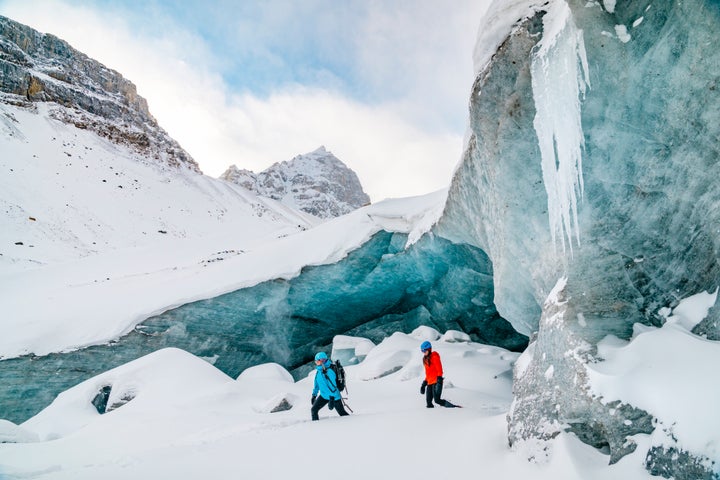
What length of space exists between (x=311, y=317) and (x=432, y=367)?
8.93 meters

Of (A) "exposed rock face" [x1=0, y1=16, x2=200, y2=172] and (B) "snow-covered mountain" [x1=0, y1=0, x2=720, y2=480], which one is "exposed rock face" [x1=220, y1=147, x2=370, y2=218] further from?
(B) "snow-covered mountain" [x1=0, y1=0, x2=720, y2=480]

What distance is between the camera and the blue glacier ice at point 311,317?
11.9 metres

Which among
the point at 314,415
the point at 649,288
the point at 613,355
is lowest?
the point at 314,415

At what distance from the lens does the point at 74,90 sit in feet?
165

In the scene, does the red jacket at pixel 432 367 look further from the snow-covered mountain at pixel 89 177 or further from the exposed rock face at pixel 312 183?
the exposed rock face at pixel 312 183

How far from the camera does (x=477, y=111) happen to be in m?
6.32

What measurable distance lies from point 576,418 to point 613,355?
729 mm

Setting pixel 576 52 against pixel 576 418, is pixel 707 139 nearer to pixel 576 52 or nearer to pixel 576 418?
pixel 576 52

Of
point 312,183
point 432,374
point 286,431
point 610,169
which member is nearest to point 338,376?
point 286,431

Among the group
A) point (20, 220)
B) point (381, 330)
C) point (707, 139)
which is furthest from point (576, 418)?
point (20, 220)

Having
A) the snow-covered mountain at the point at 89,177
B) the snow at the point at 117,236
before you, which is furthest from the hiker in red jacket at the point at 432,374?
the snow-covered mountain at the point at 89,177

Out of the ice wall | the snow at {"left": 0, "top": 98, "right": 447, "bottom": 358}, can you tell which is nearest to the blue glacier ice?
the snow at {"left": 0, "top": 98, "right": 447, "bottom": 358}

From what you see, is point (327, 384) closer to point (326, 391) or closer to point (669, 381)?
point (326, 391)

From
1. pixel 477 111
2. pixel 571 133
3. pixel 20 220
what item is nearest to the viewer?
pixel 571 133
